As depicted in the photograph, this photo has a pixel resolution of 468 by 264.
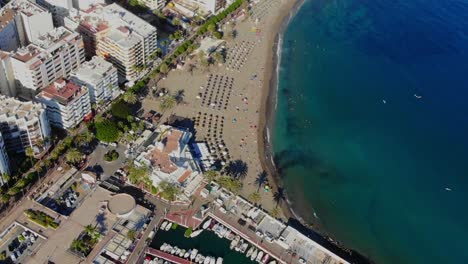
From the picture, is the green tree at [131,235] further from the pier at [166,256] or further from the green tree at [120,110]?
the green tree at [120,110]

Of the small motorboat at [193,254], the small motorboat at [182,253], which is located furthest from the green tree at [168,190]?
the small motorboat at [193,254]

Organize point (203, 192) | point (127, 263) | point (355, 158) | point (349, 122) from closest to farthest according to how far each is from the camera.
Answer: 1. point (127, 263)
2. point (203, 192)
3. point (355, 158)
4. point (349, 122)

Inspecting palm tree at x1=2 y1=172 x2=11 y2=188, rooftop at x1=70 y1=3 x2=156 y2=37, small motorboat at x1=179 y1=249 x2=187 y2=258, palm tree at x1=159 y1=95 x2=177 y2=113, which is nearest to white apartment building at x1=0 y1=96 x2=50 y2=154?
palm tree at x1=2 y1=172 x2=11 y2=188

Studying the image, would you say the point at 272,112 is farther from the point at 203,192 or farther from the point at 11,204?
the point at 11,204

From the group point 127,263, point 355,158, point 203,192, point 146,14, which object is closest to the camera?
point 127,263

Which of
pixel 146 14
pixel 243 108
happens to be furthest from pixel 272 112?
pixel 146 14

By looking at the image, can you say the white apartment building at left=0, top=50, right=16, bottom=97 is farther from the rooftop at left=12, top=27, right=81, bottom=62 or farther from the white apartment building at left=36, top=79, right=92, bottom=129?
the white apartment building at left=36, top=79, right=92, bottom=129
